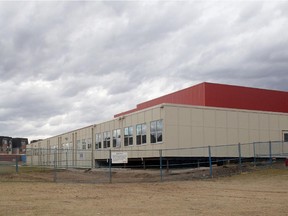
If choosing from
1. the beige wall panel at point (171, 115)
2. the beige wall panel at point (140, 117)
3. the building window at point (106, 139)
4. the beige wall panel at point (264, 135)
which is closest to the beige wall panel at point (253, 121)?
the beige wall panel at point (264, 135)

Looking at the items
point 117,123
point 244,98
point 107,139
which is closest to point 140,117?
point 117,123

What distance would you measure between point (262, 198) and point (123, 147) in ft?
81.7

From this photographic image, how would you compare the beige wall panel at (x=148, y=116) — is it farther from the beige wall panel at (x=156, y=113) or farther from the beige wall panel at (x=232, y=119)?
the beige wall panel at (x=232, y=119)

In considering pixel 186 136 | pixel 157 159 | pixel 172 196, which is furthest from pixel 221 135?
pixel 172 196

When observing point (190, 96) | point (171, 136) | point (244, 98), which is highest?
point (190, 96)

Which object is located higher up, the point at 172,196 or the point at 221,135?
the point at 221,135

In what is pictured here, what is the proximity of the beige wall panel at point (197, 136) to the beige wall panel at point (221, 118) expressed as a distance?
1.82m

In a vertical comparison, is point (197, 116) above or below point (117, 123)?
above

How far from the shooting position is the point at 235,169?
1102 inches

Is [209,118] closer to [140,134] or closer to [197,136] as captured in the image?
[197,136]

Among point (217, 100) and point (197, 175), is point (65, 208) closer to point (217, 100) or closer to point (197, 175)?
point (197, 175)

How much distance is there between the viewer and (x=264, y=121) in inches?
1501

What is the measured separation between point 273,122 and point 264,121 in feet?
3.94

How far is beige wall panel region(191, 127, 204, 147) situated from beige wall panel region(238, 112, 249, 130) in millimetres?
4291
